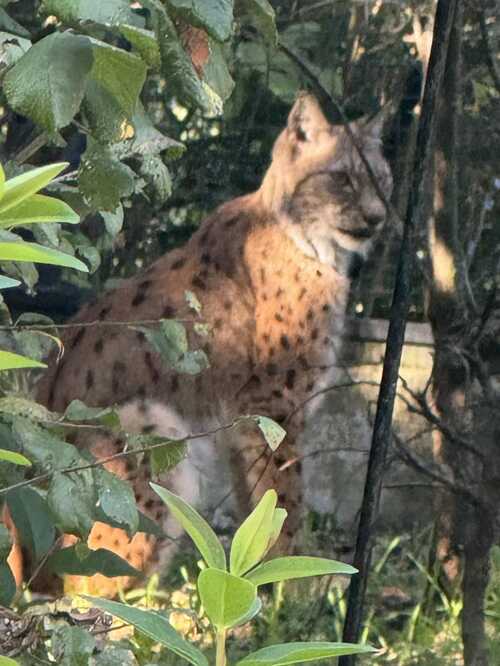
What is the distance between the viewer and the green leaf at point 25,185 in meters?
0.78

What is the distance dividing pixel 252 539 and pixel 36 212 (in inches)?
10.9

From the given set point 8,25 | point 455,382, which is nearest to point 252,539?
point 8,25

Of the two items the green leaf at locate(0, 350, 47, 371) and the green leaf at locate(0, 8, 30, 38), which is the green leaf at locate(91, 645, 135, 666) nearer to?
the green leaf at locate(0, 350, 47, 371)

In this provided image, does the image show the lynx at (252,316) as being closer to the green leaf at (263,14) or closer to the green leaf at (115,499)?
the green leaf at (115,499)

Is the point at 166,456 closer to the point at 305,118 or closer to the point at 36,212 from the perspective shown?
the point at 36,212

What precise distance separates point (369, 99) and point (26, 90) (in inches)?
84.2

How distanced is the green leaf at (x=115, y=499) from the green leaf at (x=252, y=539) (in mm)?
500

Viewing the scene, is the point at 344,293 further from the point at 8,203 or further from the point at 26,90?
the point at 8,203

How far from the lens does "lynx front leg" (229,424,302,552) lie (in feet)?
10.3

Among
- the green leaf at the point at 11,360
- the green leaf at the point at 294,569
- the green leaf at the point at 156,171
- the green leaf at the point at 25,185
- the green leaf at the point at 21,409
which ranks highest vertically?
the green leaf at the point at 25,185

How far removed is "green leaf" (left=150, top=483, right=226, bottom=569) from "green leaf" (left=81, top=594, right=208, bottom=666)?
0.17 feet

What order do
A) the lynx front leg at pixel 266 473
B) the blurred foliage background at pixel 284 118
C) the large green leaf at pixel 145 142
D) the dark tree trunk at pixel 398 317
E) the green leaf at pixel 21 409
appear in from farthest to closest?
the lynx front leg at pixel 266 473 → the blurred foliage background at pixel 284 118 → the dark tree trunk at pixel 398 317 → the green leaf at pixel 21 409 → the large green leaf at pixel 145 142

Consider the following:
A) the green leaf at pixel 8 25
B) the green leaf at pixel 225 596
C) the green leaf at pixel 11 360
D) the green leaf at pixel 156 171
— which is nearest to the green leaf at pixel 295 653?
the green leaf at pixel 225 596

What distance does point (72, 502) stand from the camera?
134cm
